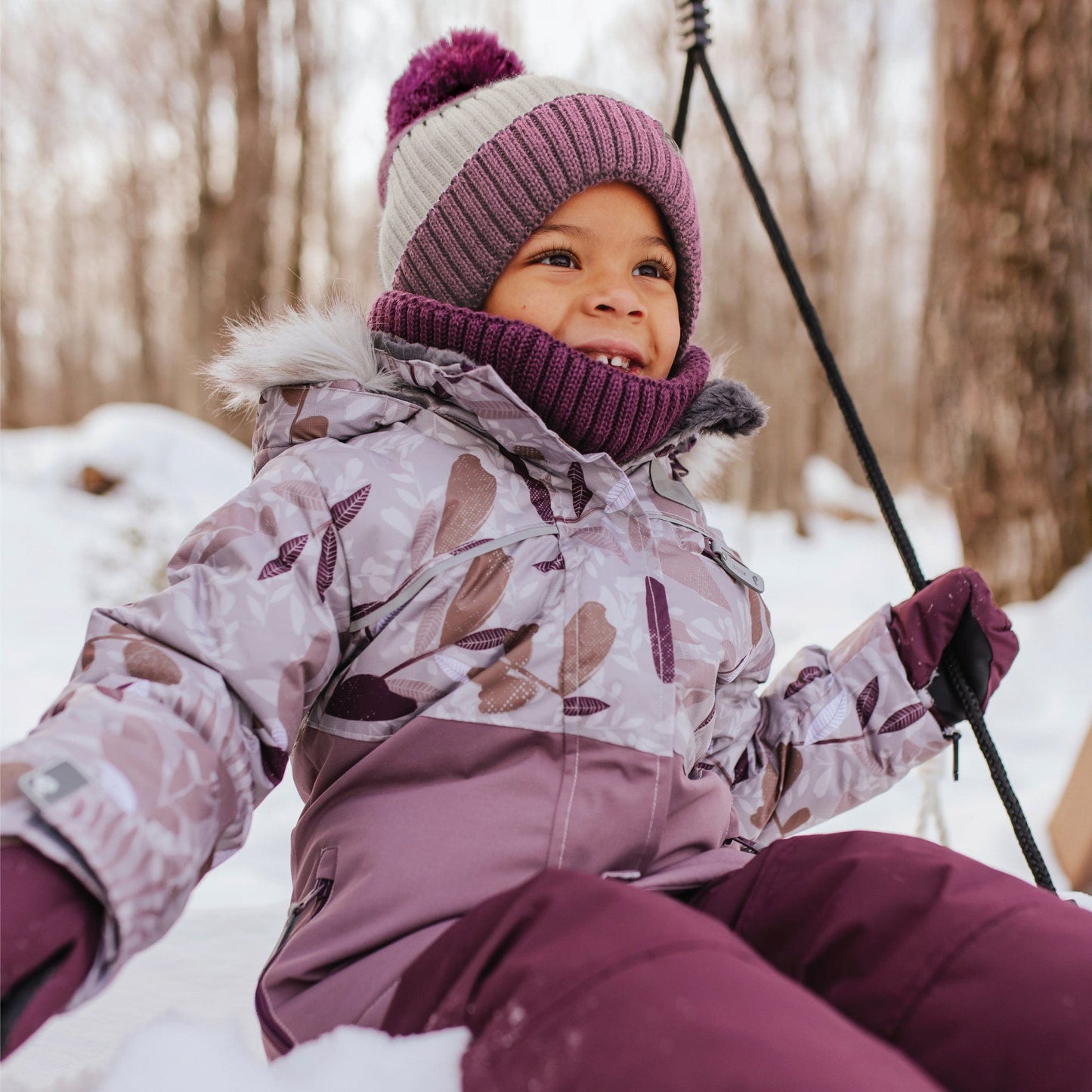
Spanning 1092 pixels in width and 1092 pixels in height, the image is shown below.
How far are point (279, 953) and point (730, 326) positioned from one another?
1203 centimetres

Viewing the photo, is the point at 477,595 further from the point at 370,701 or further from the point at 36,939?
the point at 36,939

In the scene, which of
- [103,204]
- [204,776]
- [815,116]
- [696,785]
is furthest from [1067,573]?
[103,204]

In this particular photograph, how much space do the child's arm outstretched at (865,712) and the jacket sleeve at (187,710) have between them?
0.68 metres

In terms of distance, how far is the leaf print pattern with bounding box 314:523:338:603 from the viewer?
42.9 inches

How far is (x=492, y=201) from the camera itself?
134cm

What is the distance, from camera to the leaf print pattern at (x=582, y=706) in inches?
43.6

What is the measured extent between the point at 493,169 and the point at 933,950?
1.12 metres

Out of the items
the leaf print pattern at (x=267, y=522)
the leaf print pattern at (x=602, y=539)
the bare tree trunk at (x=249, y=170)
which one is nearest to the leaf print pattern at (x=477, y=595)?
the leaf print pattern at (x=602, y=539)

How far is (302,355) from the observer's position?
1275 mm

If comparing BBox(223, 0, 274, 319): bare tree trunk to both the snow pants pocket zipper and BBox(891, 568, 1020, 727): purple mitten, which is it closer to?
BBox(891, 568, 1020, 727): purple mitten

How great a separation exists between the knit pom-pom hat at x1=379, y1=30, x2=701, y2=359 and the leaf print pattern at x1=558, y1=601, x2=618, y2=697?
50cm

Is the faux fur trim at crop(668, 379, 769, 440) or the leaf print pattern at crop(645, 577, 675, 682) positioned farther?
the faux fur trim at crop(668, 379, 769, 440)

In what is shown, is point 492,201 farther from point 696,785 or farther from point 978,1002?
point 978,1002

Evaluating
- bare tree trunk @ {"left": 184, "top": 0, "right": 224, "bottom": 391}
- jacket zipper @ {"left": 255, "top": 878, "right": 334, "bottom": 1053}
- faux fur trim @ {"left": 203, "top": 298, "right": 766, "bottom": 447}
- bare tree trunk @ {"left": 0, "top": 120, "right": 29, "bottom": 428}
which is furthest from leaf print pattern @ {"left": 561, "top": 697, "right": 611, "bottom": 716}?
bare tree trunk @ {"left": 0, "top": 120, "right": 29, "bottom": 428}
